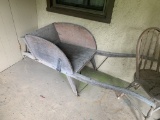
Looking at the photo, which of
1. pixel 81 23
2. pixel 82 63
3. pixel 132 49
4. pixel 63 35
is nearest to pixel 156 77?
pixel 132 49

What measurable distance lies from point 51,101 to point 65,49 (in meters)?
0.64

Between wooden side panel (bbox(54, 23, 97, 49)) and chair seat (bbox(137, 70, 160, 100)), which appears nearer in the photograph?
chair seat (bbox(137, 70, 160, 100))

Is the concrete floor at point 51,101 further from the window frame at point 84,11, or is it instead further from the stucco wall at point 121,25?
the window frame at point 84,11

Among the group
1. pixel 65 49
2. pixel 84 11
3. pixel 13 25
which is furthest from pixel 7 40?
pixel 84 11

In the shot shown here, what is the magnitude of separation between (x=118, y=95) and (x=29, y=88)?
3.41 feet

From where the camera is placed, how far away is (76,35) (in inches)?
72.2

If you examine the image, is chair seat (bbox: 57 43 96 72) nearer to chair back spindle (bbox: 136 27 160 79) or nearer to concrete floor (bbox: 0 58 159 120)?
concrete floor (bbox: 0 58 159 120)

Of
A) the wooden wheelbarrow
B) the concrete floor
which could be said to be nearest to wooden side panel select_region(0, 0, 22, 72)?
the concrete floor

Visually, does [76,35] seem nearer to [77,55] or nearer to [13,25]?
[77,55]

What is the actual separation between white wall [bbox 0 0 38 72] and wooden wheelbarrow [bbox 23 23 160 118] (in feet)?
1.13

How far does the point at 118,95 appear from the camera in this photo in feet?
5.63

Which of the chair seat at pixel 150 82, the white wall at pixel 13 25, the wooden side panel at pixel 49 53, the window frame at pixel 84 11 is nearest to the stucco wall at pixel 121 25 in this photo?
the window frame at pixel 84 11

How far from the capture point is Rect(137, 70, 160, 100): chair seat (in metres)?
1.23

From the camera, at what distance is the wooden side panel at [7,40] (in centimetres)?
171
